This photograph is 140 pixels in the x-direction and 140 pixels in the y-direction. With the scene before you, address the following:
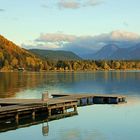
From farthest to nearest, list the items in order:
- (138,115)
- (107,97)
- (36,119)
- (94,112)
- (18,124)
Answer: (107,97) < (94,112) < (138,115) < (36,119) < (18,124)

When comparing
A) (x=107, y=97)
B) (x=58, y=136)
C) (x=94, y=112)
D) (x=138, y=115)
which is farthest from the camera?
(x=107, y=97)

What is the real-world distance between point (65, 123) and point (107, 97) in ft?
75.1

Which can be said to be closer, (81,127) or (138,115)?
(81,127)

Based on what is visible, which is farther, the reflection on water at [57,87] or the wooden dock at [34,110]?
the reflection on water at [57,87]

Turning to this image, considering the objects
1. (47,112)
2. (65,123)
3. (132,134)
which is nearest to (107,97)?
(47,112)

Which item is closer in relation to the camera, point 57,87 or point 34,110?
point 34,110

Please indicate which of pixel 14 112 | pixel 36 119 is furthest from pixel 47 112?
pixel 14 112

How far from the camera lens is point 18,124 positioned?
4462 centimetres

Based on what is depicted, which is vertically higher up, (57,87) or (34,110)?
(57,87)

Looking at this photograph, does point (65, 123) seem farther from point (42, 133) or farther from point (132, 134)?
point (132, 134)

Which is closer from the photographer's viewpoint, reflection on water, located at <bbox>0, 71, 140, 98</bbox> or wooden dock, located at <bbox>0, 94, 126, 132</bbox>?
wooden dock, located at <bbox>0, 94, 126, 132</bbox>

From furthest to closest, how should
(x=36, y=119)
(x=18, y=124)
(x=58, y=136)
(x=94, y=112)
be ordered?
(x=94, y=112), (x=36, y=119), (x=18, y=124), (x=58, y=136)

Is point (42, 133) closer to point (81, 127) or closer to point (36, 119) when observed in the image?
point (81, 127)

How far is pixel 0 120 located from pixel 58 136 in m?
9.20
